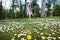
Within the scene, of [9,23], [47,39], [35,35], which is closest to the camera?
[47,39]

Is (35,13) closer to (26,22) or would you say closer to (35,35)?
(26,22)

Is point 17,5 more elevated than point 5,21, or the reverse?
point 17,5

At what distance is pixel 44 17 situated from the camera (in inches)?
76.8

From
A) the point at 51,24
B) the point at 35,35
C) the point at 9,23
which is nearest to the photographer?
the point at 35,35

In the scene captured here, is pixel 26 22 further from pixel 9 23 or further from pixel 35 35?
pixel 35 35

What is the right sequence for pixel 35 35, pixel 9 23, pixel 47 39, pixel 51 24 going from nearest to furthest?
pixel 47 39 → pixel 35 35 → pixel 51 24 → pixel 9 23

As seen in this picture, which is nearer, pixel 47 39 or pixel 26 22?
pixel 47 39

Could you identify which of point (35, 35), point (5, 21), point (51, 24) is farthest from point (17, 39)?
point (5, 21)

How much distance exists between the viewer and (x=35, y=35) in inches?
51.8

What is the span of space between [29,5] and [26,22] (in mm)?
185

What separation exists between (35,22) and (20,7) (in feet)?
0.88

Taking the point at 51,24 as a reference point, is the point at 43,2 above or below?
above

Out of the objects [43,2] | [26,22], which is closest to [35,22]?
[26,22]

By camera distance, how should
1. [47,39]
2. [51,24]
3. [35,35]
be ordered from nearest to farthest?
[47,39], [35,35], [51,24]
